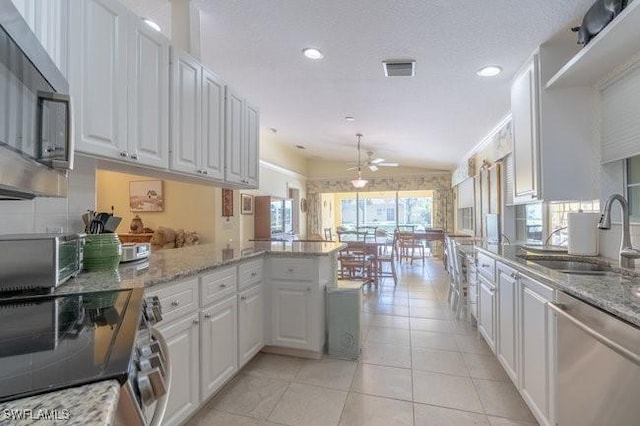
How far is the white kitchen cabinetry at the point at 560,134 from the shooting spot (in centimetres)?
221

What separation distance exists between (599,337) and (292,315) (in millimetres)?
1967

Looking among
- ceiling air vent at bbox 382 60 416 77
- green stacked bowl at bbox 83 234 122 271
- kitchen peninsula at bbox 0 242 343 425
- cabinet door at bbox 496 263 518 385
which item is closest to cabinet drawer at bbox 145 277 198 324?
kitchen peninsula at bbox 0 242 343 425

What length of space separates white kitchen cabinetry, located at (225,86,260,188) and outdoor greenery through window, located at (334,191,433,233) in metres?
6.45

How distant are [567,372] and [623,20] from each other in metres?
1.61

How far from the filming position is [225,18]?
2.37m

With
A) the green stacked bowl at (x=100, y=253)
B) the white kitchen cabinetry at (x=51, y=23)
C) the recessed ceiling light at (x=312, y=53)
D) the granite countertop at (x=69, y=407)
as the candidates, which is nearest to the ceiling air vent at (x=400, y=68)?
the recessed ceiling light at (x=312, y=53)

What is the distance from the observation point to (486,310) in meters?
2.62

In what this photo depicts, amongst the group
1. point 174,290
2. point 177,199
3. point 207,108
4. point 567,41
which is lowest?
point 174,290

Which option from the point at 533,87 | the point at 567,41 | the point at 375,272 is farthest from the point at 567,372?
the point at 375,272

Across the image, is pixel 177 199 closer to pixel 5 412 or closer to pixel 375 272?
pixel 375 272

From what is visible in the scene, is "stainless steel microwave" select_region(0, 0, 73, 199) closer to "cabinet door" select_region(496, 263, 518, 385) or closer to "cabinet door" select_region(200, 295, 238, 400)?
"cabinet door" select_region(200, 295, 238, 400)

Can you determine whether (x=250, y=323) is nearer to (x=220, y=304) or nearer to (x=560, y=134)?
(x=220, y=304)

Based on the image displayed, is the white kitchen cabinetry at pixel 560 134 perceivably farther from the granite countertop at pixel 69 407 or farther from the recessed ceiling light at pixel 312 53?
the granite countertop at pixel 69 407

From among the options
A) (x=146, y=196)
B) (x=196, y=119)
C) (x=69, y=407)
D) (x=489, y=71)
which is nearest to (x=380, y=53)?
(x=489, y=71)
